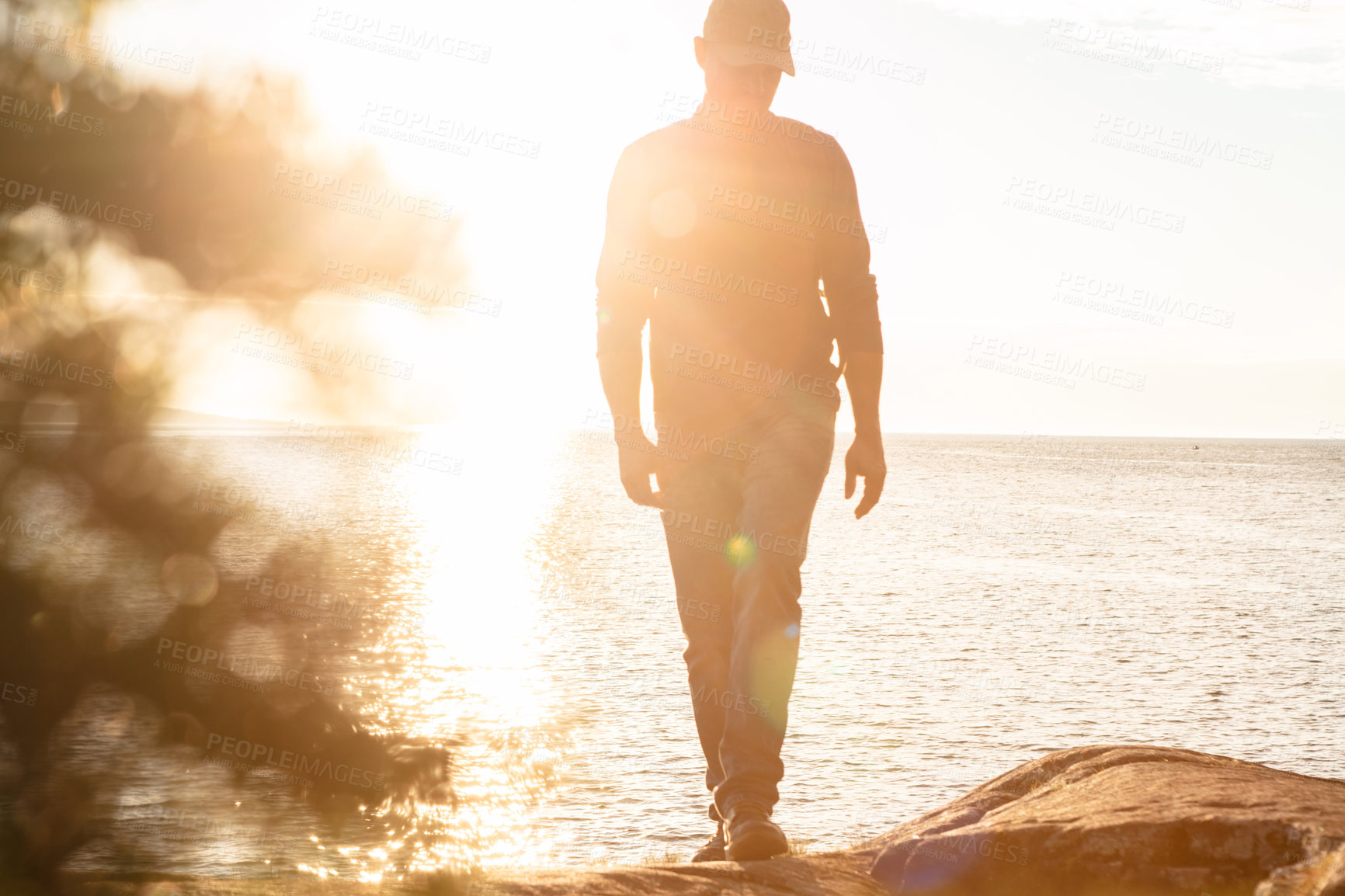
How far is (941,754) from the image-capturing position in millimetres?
15117

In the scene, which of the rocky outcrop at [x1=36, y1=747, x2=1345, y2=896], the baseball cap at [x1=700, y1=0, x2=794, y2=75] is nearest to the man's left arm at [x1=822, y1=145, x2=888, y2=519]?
the baseball cap at [x1=700, y1=0, x2=794, y2=75]

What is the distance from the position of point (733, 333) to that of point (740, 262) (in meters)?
0.29

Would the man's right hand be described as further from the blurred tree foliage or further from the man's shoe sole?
the blurred tree foliage

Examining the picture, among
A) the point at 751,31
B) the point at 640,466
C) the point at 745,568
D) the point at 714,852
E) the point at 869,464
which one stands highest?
the point at 751,31

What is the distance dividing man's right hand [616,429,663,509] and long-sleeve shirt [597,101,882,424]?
171 millimetres

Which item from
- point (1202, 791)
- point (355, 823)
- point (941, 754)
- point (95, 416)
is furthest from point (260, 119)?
point (1202, 791)

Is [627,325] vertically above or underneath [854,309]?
underneath

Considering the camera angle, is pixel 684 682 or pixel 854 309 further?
pixel 684 682

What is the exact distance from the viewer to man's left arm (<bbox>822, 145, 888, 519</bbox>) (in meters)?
4.34

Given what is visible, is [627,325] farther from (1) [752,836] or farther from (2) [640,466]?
(1) [752,836]

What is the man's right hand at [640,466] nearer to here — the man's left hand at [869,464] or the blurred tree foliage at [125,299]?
the man's left hand at [869,464]

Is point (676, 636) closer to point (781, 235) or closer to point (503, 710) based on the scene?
point (503, 710)

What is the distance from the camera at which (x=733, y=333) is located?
14.1 feet

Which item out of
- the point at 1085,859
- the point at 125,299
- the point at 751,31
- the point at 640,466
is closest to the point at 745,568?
the point at 640,466
